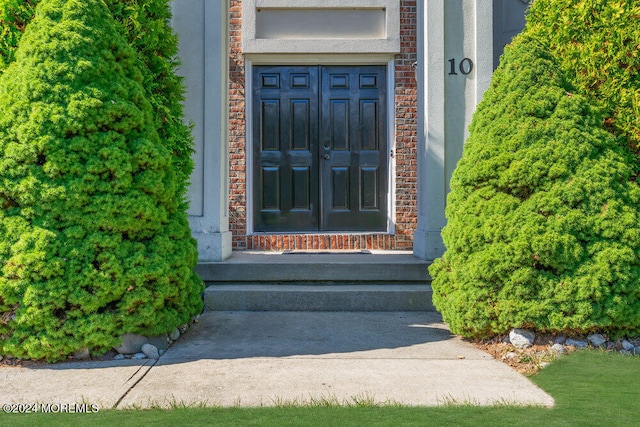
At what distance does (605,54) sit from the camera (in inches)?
142

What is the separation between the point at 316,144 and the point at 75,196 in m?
3.90

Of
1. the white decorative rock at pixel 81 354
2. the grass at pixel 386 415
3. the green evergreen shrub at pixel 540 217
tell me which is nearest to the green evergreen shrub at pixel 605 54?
the green evergreen shrub at pixel 540 217

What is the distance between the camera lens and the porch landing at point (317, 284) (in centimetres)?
454

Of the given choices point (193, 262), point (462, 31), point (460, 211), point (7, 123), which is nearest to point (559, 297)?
point (460, 211)

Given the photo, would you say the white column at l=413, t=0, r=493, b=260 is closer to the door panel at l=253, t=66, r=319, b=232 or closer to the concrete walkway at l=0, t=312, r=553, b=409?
the concrete walkway at l=0, t=312, r=553, b=409

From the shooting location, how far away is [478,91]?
5250 mm

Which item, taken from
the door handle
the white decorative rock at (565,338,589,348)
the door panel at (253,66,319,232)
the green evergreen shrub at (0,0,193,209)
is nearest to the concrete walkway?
the white decorative rock at (565,338,589,348)

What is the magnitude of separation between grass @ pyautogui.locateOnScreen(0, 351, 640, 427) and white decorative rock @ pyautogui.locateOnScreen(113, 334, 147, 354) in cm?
94

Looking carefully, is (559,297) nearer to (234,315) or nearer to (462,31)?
(234,315)

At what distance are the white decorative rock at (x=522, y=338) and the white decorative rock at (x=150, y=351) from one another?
232 cm

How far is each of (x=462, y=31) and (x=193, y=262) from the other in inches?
137

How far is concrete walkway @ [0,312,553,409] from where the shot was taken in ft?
8.82

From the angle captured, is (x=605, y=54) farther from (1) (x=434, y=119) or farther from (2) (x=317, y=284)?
(2) (x=317, y=284)

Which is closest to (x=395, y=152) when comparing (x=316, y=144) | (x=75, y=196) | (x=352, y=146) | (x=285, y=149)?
(x=352, y=146)
